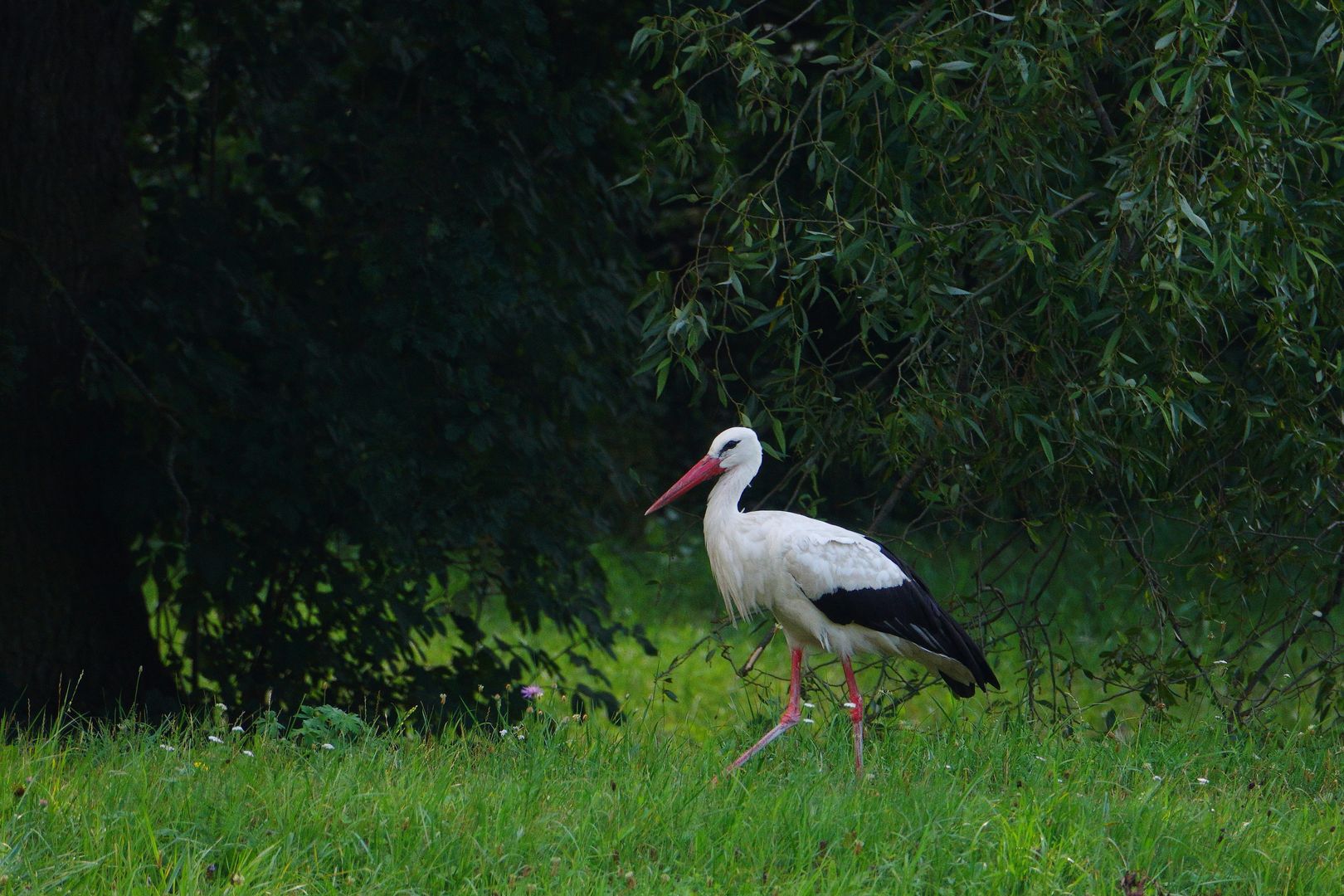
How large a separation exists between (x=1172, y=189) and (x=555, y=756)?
7.36 ft

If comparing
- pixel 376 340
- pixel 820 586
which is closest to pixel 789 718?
pixel 820 586

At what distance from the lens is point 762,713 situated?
A: 525cm

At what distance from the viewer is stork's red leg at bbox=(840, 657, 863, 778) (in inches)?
173

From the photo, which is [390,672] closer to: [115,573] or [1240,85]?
[115,573]

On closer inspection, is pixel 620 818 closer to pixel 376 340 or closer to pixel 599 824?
pixel 599 824

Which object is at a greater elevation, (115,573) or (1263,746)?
(115,573)

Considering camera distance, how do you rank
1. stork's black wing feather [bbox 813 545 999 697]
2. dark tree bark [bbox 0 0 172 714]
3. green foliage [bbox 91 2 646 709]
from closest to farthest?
1. stork's black wing feather [bbox 813 545 999 697]
2. green foliage [bbox 91 2 646 709]
3. dark tree bark [bbox 0 0 172 714]

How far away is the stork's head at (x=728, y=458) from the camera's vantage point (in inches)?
207

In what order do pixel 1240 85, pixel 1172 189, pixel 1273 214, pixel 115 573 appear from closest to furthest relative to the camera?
pixel 1172 189 → pixel 1273 214 → pixel 1240 85 → pixel 115 573

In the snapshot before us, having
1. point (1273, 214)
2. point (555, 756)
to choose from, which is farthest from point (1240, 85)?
point (555, 756)

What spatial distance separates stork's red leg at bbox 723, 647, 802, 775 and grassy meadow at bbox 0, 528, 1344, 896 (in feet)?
0.21

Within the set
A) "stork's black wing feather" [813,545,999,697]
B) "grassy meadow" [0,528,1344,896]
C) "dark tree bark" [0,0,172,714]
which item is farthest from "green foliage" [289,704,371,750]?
"dark tree bark" [0,0,172,714]

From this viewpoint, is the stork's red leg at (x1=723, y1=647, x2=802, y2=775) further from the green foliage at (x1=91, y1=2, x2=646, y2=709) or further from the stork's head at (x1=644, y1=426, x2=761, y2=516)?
the green foliage at (x1=91, y1=2, x2=646, y2=709)

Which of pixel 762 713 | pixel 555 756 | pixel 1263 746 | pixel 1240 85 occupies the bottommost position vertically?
pixel 1263 746
